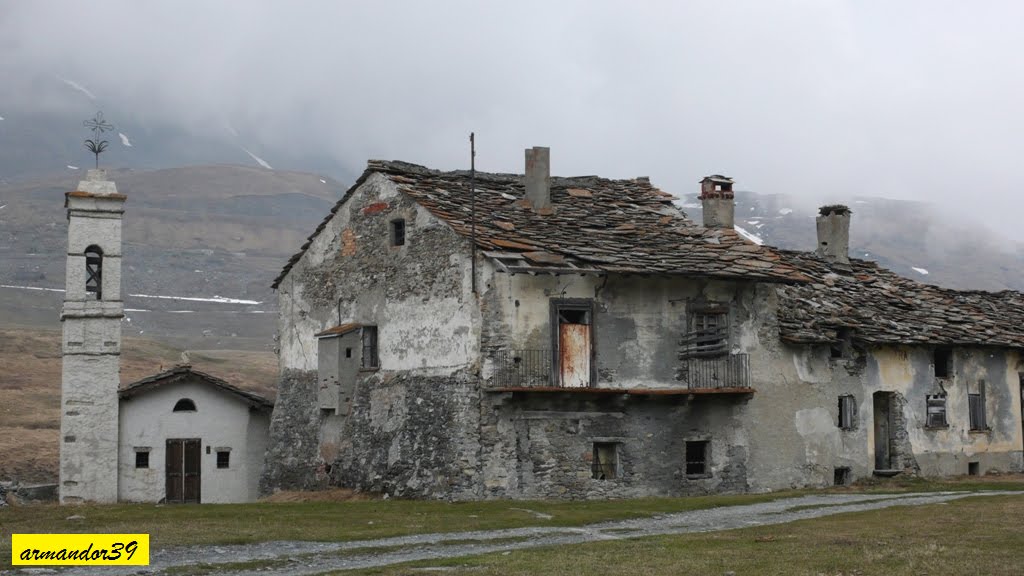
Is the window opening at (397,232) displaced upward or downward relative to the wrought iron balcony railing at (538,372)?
upward

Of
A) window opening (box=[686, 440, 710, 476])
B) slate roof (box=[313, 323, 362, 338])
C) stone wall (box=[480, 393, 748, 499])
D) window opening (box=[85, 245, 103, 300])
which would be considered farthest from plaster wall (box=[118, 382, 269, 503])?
window opening (box=[686, 440, 710, 476])

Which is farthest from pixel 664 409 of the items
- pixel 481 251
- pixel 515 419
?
pixel 481 251

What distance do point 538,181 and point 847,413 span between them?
11105mm

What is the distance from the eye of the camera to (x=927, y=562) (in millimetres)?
19266

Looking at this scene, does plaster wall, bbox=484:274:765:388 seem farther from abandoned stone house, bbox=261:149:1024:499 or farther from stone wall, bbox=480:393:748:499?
stone wall, bbox=480:393:748:499

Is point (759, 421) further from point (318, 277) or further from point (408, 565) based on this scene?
point (408, 565)

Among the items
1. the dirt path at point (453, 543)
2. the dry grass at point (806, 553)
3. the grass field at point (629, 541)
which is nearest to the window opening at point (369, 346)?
the grass field at point (629, 541)

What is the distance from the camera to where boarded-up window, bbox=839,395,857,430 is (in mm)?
39406

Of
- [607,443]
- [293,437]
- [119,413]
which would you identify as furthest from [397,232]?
[119,413]

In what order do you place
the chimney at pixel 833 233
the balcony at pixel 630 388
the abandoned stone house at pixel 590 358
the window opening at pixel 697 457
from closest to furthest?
the balcony at pixel 630 388, the abandoned stone house at pixel 590 358, the window opening at pixel 697 457, the chimney at pixel 833 233

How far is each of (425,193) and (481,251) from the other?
13.4 ft

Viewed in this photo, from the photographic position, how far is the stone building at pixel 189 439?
41.2 metres

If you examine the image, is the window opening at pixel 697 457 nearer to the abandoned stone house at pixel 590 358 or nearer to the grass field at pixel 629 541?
the abandoned stone house at pixel 590 358

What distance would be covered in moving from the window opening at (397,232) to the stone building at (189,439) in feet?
28.4
